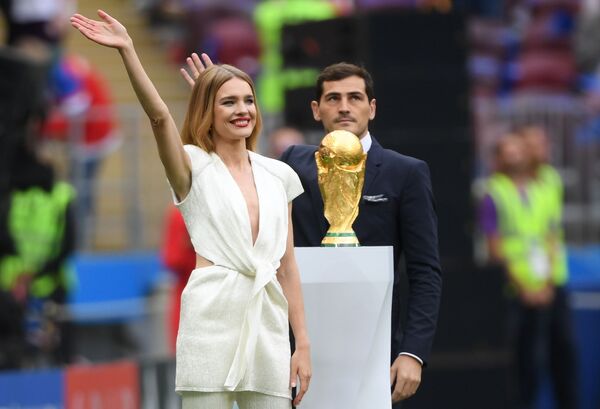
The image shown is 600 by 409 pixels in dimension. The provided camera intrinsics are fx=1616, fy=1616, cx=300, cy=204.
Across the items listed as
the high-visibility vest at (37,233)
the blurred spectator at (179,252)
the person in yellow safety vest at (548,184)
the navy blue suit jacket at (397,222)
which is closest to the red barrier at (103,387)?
the blurred spectator at (179,252)

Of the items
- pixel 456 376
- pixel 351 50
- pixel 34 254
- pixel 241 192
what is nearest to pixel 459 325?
pixel 456 376

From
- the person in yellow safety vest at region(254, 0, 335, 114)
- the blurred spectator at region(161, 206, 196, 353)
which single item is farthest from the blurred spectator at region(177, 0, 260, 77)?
the blurred spectator at region(161, 206, 196, 353)

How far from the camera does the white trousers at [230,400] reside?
515 cm

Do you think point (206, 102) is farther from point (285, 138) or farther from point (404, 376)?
point (285, 138)

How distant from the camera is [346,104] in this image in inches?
232

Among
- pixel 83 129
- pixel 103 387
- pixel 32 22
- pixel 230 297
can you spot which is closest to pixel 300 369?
pixel 230 297

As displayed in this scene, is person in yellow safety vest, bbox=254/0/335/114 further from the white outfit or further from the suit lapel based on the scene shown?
the white outfit

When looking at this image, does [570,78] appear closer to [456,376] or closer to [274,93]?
[274,93]

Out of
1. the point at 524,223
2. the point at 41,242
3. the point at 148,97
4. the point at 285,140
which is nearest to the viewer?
the point at 148,97

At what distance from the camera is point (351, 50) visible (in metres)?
9.29

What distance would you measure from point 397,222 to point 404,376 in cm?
59

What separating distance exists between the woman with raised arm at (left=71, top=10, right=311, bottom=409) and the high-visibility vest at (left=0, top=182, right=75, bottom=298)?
591 centimetres

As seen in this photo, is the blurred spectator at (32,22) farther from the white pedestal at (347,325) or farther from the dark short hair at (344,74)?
the white pedestal at (347,325)

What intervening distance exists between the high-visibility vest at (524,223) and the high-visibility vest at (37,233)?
3224 mm
